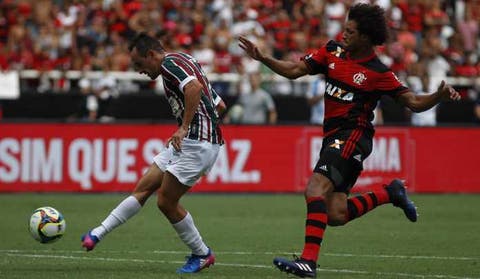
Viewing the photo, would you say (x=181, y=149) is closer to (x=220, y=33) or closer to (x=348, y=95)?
(x=348, y=95)

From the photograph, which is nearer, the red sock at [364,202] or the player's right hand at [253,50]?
the player's right hand at [253,50]

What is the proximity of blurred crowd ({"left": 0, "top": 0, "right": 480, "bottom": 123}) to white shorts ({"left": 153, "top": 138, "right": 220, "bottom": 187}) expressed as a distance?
40.2 ft

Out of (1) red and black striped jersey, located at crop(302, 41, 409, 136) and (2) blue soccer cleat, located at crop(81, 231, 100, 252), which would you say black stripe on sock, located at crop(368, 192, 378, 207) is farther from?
(2) blue soccer cleat, located at crop(81, 231, 100, 252)

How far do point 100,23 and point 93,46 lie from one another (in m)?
0.65

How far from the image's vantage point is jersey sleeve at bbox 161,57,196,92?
9.99 meters

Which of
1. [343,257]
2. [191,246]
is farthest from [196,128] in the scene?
[343,257]

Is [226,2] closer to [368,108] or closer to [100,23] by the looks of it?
[100,23]

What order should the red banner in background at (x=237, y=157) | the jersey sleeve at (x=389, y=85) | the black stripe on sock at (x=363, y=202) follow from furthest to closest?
the red banner in background at (x=237, y=157), the black stripe on sock at (x=363, y=202), the jersey sleeve at (x=389, y=85)

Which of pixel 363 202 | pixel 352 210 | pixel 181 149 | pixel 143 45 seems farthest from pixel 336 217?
pixel 143 45

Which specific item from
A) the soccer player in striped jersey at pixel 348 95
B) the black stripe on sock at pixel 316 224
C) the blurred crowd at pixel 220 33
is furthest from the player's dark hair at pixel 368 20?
the blurred crowd at pixel 220 33

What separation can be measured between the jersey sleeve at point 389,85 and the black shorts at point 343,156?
41 cm

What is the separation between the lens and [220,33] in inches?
968

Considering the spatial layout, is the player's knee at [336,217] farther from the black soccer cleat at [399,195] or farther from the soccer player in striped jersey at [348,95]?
the black soccer cleat at [399,195]

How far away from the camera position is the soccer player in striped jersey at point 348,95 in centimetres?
977
